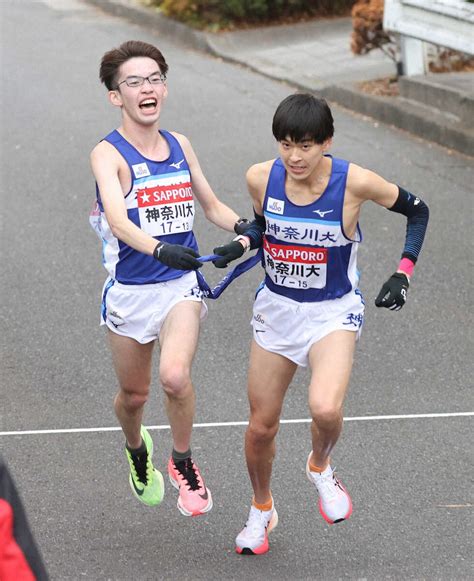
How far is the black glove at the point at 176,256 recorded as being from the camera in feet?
16.4

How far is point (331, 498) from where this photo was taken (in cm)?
531

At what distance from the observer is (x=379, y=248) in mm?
9664

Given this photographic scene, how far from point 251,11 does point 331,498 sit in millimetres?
14024

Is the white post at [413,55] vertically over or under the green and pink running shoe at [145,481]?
under

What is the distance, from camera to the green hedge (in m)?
18.3

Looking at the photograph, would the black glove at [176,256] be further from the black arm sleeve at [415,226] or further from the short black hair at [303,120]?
the black arm sleeve at [415,226]

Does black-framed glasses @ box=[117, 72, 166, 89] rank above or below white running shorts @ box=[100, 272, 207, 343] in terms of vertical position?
above

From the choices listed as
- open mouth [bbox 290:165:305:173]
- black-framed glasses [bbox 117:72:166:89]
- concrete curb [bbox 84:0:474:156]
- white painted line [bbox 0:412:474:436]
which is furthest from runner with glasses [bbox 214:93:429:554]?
concrete curb [bbox 84:0:474:156]

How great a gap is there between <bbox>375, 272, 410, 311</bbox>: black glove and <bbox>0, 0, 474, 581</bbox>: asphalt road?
1.17m

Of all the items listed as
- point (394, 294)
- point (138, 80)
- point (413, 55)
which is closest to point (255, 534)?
point (394, 294)

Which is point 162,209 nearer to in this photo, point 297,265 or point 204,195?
point 204,195

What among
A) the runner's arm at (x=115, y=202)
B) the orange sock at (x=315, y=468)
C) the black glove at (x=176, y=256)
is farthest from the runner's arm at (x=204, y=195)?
the orange sock at (x=315, y=468)

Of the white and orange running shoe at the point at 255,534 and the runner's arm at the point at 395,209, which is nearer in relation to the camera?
the runner's arm at the point at 395,209

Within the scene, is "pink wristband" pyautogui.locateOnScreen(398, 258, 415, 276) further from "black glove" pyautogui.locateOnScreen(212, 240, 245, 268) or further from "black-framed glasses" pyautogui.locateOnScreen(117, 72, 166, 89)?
"black-framed glasses" pyautogui.locateOnScreen(117, 72, 166, 89)
